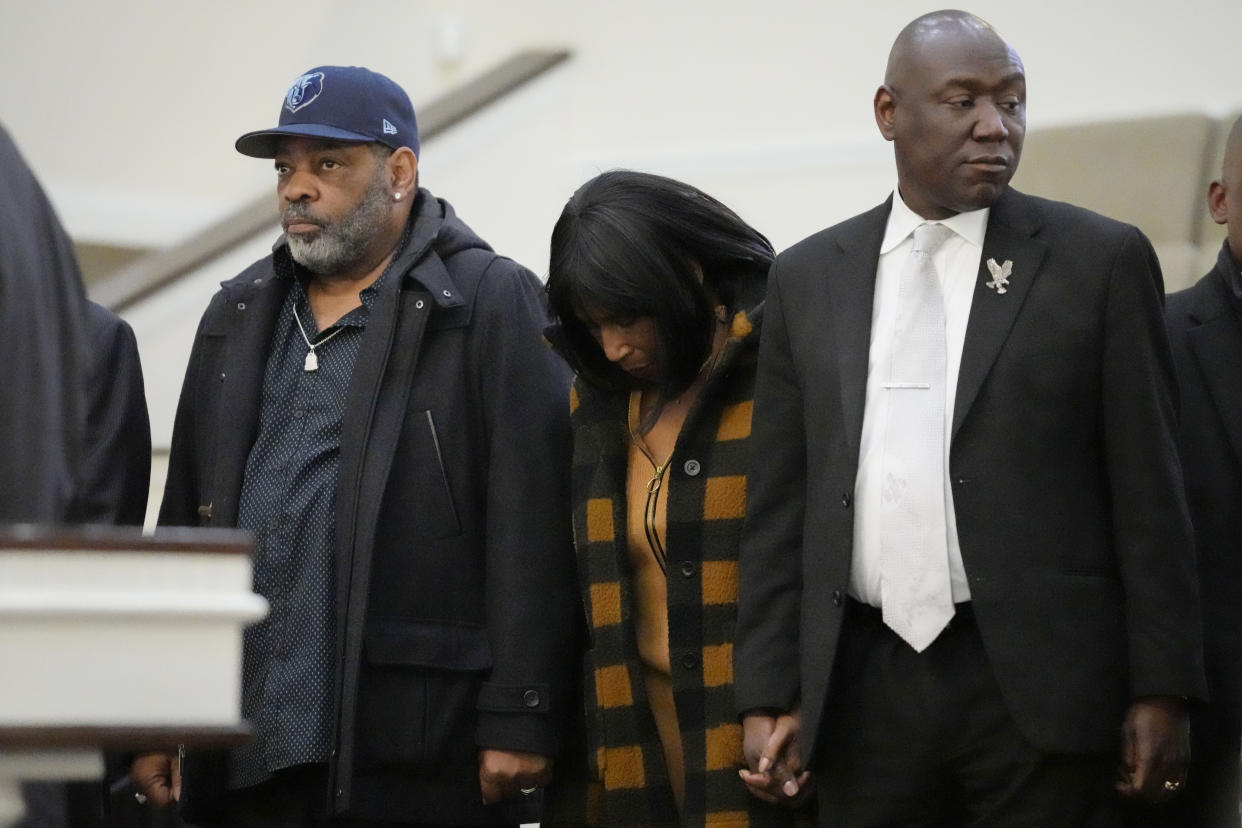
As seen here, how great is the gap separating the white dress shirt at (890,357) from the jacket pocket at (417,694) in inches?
30.5

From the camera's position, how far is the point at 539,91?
18.5 ft

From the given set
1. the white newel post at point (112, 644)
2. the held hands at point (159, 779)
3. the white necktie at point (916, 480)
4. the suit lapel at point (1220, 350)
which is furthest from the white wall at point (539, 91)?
→ the white newel post at point (112, 644)

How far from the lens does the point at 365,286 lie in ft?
10.6

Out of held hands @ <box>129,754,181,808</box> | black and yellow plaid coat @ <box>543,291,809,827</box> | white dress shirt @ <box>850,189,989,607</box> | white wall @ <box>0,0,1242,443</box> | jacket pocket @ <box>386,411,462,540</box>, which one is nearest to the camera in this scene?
white dress shirt @ <box>850,189,989,607</box>

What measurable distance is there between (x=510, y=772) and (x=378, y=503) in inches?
18.6

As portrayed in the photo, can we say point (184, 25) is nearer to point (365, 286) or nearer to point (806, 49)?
point (806, 49)

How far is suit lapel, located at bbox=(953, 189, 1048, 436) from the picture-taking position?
2471 millimetres

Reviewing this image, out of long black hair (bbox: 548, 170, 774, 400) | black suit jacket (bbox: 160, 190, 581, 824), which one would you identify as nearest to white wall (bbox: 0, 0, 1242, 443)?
long black hair (bbox: 548, 170, 774, 400)

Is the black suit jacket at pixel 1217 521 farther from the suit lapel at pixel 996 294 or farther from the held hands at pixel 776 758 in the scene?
the held hands at pixel 776 758

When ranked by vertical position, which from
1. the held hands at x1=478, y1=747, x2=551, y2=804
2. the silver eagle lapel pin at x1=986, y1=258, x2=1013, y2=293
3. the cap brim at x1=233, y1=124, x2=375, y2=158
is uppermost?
the cap brim at x1=233, y1=124, x2=375, y2=158

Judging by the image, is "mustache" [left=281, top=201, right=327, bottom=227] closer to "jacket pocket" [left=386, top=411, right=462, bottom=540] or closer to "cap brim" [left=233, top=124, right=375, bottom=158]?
"cap brim" [left=233, top=124, right=375, bottom=158]

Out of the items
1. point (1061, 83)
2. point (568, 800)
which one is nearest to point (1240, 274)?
point (568, 800)

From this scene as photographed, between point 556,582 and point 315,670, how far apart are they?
0.41m

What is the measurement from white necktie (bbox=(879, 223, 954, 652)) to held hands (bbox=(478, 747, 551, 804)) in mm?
743
